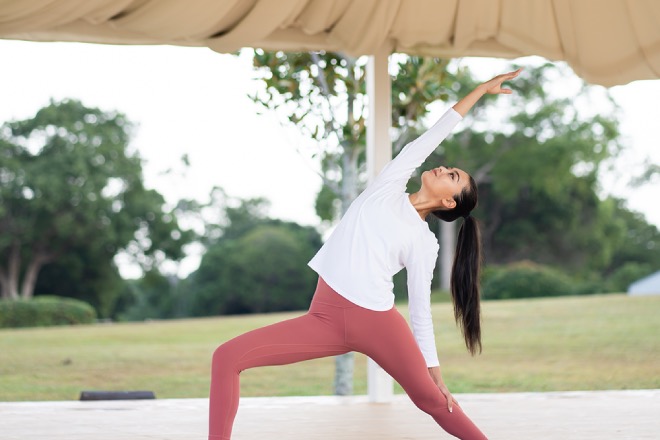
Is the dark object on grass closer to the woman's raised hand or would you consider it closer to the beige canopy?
the beige canopy

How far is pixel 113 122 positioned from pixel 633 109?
425 inches

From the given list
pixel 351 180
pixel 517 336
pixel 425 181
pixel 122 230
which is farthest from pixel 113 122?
pixel 425 181

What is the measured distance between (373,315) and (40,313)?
14.2 m

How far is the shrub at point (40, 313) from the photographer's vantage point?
16125 mm

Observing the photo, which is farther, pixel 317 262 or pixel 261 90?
pixel 261 90

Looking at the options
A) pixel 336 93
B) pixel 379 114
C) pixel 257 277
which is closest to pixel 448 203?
pixel 379 114

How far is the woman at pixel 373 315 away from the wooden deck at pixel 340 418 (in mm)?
1121

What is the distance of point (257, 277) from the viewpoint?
65.7ft

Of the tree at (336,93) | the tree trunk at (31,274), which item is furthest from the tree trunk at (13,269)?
the tree at (336,93)

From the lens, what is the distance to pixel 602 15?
5.46 metres

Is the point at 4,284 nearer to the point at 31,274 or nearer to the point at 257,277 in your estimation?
the point at 31,274

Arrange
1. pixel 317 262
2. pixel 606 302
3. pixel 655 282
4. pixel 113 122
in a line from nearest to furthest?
pixel 317 262 < pixel 606 302 < pixel 655 282 < pixel 113 122

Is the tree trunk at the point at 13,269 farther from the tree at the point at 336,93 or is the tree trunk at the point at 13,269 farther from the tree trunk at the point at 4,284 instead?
the tree at the point at 336,93

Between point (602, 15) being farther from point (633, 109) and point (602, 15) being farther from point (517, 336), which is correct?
point (633, 109)
